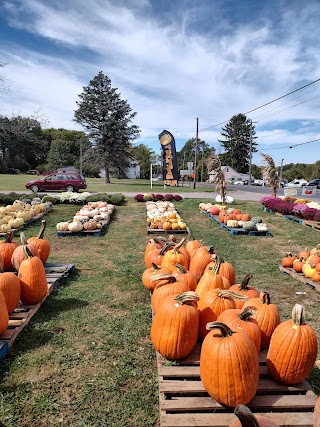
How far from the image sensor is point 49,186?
24.8 meters

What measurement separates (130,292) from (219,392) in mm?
2955

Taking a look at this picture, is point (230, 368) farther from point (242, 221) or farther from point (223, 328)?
point (242, 221)

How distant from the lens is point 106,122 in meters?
38.9

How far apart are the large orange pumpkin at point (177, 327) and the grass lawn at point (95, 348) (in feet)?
1.27

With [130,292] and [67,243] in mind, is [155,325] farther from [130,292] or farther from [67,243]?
[67,243]

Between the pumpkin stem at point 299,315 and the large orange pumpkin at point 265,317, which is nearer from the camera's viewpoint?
the pumpkin stem at point 299,315

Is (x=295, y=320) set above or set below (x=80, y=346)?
above

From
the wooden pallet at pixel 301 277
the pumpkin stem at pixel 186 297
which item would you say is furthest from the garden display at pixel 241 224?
the pumpkin stem at pixel 186 297

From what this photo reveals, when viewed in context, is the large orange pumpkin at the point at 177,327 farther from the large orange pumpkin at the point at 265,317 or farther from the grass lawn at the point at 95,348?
the large orange pumpkin at the point at 265,317

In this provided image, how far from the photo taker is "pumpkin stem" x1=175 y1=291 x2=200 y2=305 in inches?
112

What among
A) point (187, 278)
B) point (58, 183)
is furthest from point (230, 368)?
point (58, 183)

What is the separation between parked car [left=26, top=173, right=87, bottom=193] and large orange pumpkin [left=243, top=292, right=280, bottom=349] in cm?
2345

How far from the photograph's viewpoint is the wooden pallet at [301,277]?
5.43 meters

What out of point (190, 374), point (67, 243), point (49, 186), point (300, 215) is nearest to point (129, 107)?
point (49, 186)
